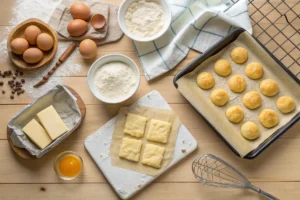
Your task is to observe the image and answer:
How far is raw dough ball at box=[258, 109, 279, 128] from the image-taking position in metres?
1.33

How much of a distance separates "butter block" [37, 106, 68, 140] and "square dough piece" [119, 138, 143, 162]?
196mm

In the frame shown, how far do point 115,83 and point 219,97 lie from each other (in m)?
0.34

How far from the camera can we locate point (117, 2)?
1.47m

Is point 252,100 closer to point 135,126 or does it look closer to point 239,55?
point 239,55

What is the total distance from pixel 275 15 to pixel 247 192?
61cm

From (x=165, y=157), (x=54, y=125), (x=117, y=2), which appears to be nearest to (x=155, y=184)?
(x=165, y=157)

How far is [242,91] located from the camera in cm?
139

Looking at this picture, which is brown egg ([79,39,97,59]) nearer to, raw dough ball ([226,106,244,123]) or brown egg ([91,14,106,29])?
brown egg ([91,14,106,29])

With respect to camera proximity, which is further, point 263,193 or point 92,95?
point 92,95

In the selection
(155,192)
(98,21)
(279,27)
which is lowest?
(155,192)

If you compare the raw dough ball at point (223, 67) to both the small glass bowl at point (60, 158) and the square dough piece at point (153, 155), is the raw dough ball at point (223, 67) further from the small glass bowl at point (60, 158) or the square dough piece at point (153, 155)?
the small glass bowl at point (60, 158)

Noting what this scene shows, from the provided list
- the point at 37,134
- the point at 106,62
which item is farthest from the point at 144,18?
the point at 37,134

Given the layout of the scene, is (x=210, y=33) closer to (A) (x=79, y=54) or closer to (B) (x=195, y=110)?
(B) (x=195, y=110)

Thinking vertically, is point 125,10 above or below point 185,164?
above
